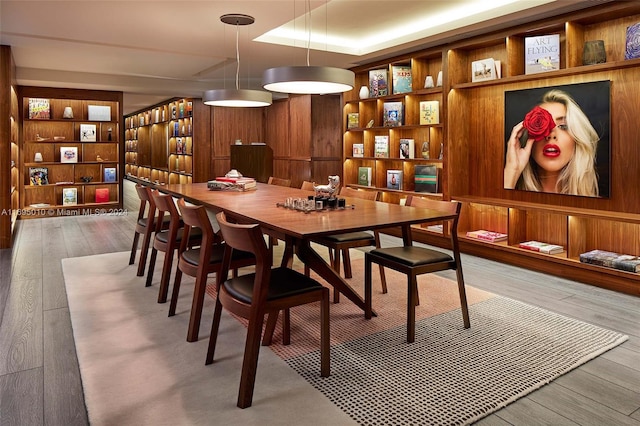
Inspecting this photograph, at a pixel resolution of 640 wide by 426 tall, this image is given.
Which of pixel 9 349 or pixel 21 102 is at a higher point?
pixel 21 102

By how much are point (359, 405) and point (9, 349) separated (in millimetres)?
2106

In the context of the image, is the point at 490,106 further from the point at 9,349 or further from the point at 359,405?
the point at 9,349

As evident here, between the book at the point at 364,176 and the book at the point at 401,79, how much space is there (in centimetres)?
124

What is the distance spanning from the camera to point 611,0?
397cm

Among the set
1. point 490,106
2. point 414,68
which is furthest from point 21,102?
point 490,106

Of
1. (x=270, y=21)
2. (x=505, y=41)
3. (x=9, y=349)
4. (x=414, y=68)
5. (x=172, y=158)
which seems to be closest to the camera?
(x=9, y=349)

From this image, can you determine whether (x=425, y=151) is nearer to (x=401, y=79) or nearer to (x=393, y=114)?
(x=393, y=114)

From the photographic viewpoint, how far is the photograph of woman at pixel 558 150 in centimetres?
437

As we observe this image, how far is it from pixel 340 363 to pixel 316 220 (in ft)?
2.71

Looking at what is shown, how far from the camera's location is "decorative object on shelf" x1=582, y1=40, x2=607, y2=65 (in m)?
4.18

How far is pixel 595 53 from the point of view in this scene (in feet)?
13.8

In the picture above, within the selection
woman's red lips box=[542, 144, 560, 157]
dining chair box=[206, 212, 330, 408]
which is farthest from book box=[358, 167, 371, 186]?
dining chair box=[206, 212, 330, 408]

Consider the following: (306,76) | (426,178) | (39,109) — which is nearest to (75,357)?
(306,76)

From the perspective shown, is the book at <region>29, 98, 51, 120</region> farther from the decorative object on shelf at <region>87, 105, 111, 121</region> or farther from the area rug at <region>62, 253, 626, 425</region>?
the area rug at <region>62, 253, 626, 425</region>
